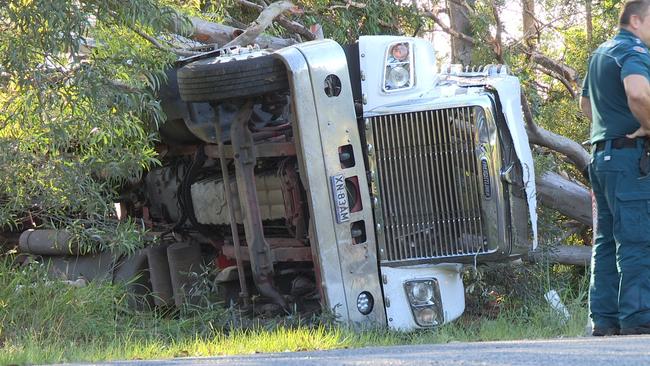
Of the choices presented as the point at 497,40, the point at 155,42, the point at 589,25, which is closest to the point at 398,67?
the point at 155,42

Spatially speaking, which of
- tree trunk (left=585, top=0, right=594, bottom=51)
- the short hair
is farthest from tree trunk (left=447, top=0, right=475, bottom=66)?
the short hair

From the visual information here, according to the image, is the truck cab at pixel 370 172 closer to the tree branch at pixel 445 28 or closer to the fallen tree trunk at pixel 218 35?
the fallen tree trunk at pixel 218 35

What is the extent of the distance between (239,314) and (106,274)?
1328 mm

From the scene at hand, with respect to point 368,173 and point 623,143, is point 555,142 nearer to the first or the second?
point 368,173

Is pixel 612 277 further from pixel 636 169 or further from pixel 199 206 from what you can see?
pixel 199 206

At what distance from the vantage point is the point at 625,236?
559cm

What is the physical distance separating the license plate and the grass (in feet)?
2.12

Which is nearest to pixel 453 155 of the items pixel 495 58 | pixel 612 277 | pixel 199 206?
pixel 612 277

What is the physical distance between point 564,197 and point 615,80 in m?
3.97

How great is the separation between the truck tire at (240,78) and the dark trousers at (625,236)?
2.00 m

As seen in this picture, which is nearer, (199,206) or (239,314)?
(239,314)

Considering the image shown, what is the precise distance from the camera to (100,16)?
6680 millimetres

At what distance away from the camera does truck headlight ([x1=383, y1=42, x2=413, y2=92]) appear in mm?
7000

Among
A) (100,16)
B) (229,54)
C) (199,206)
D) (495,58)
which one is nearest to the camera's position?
(100,16)
